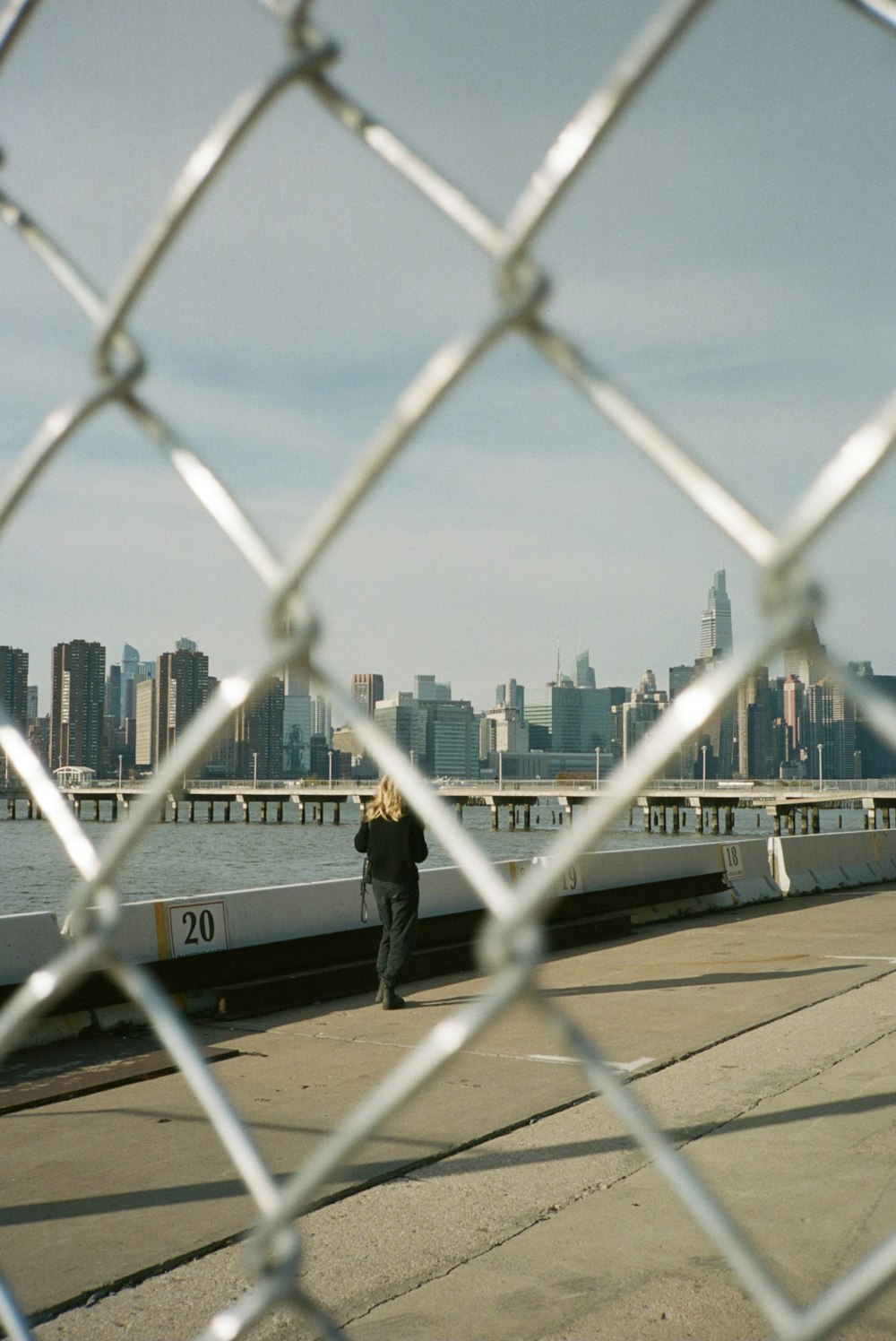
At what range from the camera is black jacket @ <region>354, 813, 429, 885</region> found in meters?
9.47

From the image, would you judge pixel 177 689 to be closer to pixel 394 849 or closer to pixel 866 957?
pixel 394 849

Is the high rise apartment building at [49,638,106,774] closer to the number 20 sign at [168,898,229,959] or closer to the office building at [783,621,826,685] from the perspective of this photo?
the number 20 sign at [168,898,229,959]

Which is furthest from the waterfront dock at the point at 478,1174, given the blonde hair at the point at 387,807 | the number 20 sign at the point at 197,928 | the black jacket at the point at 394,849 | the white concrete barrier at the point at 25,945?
the blonde hair at the point at 387,807

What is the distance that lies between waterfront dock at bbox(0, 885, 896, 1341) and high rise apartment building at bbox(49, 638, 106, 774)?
6.45 ft

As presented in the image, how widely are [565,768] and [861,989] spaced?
401 ft

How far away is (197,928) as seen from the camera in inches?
380

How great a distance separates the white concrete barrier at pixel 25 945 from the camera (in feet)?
27.0

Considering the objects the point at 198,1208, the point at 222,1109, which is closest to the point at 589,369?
the point at 222,1109

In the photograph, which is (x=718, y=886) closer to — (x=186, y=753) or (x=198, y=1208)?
(x=198, y=1208)

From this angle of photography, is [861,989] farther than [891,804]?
No

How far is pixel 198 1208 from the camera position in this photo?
498 centimetres

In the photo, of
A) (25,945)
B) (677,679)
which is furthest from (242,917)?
(677,679)

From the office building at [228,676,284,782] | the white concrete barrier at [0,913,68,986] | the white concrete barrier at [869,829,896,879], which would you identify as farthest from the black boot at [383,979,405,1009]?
the white concrete barrier at [869,829,896,879]

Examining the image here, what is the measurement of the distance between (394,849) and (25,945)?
8.97ft
